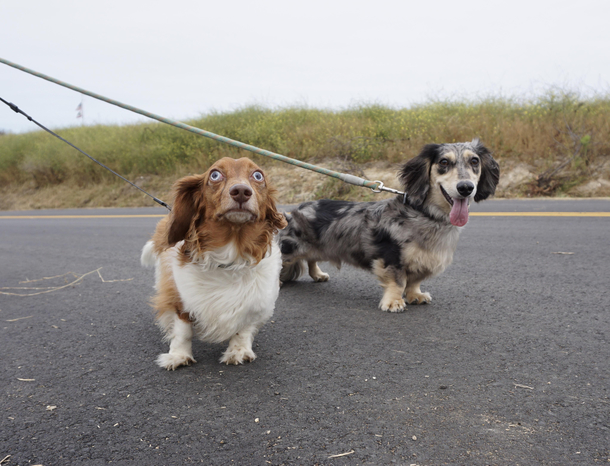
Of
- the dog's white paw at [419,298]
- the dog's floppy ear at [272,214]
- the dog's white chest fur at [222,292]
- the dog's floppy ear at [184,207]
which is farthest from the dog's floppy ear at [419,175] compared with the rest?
the dog's floppy ear at [184,207]

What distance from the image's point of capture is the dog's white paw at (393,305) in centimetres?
384

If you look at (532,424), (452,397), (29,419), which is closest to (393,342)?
(452,397)

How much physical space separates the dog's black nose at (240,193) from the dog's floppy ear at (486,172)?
7.19 ft

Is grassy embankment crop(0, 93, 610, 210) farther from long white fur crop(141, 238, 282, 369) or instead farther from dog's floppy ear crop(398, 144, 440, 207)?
long white fur crop(141, 238, 282, 369)

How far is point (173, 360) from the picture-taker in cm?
278

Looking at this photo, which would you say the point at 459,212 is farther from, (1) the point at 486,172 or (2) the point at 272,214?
(2) the point at 272,214

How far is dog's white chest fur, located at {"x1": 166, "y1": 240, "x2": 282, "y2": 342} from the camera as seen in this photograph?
2.73 meters

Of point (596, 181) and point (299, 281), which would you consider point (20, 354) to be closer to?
point (299, 281)

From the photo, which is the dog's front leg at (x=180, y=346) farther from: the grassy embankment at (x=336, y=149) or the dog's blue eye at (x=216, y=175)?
the grassy embankment at (x=336, y=149)

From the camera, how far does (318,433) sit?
2.06 m

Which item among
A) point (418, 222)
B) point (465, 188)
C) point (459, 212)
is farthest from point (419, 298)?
point (465, 188)

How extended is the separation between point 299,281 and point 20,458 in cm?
320

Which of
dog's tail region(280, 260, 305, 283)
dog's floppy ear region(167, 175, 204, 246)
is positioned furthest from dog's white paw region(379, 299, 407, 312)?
dog's floppy ear region(167, 175, 204, 246)

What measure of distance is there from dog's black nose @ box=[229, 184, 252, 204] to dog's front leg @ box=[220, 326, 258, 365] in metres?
0.79
